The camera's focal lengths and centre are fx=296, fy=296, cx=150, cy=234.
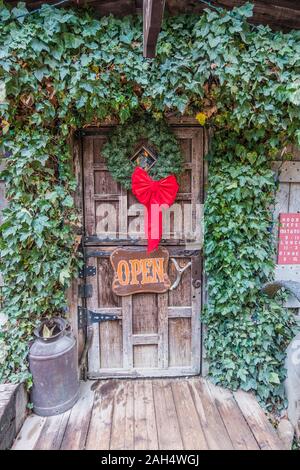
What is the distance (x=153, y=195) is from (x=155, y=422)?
158 centimetres

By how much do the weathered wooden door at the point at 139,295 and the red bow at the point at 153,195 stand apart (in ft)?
0.35

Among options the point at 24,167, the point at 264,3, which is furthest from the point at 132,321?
the point at 264,3

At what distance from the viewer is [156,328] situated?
2.45 m

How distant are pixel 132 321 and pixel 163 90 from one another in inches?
68.5

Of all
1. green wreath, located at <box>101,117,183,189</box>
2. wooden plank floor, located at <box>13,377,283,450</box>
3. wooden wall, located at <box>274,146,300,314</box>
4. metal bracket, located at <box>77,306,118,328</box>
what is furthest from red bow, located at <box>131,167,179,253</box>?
wooden plank floor, located at <box>13,377,283,450</box>

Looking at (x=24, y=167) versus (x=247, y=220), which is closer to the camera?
(x=24, y=167)

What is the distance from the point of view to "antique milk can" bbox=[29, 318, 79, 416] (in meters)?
2.02

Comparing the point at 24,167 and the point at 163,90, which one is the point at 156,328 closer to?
the point at 24,167

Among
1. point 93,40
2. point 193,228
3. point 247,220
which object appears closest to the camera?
point 93,40

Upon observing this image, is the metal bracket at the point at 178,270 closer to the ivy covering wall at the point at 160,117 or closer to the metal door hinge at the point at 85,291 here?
the ivy covering wall at the point at 160,117

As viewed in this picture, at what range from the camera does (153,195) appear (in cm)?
223

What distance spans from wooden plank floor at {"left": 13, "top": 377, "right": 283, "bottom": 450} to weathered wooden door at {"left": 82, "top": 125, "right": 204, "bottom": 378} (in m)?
0.19

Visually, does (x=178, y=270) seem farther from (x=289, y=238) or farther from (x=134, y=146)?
(x=134, y=146)

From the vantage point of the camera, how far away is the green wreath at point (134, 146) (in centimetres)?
219
